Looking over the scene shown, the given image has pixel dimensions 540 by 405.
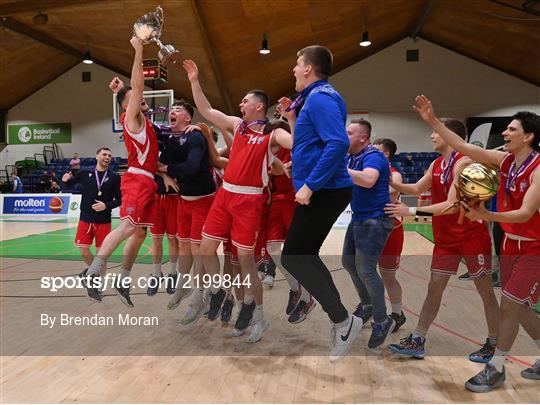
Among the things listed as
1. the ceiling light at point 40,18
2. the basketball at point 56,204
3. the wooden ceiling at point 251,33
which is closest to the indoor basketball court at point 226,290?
the basketball at point 56,204

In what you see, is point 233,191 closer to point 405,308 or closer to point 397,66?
point 405,308

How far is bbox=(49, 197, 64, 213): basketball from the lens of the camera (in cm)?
1716

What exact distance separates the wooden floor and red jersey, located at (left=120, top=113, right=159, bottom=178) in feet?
5.24

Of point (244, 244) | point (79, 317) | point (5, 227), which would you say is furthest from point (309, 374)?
point (5, 227)

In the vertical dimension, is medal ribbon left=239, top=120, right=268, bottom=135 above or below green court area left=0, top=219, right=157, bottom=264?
above

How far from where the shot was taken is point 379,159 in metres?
3.86

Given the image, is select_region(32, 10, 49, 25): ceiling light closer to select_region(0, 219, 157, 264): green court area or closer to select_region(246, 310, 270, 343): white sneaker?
select_region(0, 219, 157, 264): green court area

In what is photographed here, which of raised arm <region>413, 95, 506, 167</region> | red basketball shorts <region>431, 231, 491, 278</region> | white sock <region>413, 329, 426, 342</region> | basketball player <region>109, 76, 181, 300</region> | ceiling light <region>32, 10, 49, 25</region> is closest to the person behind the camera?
raised arm <region>413, 95, 506, 167</region>

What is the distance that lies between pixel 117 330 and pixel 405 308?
10.1ft

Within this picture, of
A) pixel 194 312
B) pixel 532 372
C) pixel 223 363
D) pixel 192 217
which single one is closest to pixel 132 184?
pixel 192 217

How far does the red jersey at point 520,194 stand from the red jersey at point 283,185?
1985mm

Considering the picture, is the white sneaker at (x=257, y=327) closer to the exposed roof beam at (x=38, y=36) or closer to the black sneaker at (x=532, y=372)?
the black sneaker at (x=532, y=372)

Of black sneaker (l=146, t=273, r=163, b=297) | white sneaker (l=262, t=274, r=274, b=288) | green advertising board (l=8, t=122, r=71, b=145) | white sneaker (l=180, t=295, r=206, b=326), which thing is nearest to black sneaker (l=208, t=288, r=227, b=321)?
white sneaker (l=180, t=295, r=206, b=326)

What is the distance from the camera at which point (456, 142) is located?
129 inches
